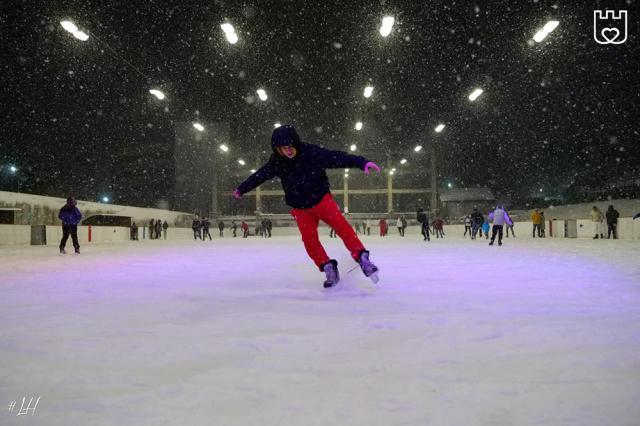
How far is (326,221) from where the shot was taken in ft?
14.0

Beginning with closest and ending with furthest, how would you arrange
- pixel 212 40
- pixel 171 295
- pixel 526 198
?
1. pixel 171 295
2. pixel 212 40
3. pixel 526 198

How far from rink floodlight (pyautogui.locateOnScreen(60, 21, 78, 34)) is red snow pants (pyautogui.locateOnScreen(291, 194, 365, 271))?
26.0 ft

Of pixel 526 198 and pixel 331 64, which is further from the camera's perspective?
pixel 526 198

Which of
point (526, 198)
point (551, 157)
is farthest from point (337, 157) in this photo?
point (526, 198)

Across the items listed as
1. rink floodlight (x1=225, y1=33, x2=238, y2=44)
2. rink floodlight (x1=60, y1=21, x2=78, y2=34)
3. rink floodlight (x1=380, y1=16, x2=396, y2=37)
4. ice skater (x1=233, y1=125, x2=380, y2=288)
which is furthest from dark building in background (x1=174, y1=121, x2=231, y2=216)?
ice skater (x1=233, y1=125, x2=380, y2=288)

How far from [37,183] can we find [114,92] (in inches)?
237

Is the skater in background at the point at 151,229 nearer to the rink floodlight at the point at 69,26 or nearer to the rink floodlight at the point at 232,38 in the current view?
the rink floodlight at the point at 232,38

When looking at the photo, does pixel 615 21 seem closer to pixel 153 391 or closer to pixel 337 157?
pixel 337 157

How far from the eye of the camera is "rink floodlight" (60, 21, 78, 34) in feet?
28.8

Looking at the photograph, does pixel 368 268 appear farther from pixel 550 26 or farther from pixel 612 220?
pixel 612 220

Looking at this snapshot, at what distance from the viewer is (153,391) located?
4.77ft

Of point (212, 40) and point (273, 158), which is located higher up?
point (212, 40)

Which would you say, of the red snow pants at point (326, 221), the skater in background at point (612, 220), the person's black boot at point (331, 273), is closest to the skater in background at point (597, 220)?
the skater in background at point (612, 220)

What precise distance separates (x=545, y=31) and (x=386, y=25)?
12.8 ft
